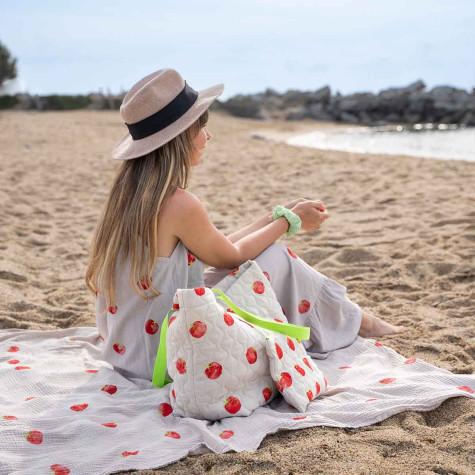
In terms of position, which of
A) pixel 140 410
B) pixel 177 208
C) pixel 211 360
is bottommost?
pixel 140 410

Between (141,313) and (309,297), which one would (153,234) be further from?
(309,297)

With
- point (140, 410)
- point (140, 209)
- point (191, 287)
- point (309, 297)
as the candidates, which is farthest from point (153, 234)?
point (309, 297)

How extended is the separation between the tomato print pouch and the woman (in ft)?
0.79

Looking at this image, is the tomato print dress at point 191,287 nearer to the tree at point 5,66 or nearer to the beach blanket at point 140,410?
Answer: the beach blanket at point 140,410

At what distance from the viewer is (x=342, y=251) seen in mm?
4449

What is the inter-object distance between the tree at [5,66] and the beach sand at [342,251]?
18746 mm

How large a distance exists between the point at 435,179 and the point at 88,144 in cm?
732

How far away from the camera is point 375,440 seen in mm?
2023

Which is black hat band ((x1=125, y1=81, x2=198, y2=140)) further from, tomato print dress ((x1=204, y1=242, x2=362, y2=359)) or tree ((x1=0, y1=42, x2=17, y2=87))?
tree ((x1=0, y1=42, x2=17, y2=87))

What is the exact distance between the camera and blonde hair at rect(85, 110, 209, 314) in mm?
2396

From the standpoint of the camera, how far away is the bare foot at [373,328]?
302 centimetres

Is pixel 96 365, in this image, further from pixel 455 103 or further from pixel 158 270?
pixel 455 103

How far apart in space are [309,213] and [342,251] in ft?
5.29

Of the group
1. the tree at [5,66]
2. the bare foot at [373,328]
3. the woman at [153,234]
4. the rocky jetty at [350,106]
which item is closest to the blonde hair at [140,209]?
the woman at [153,234]
